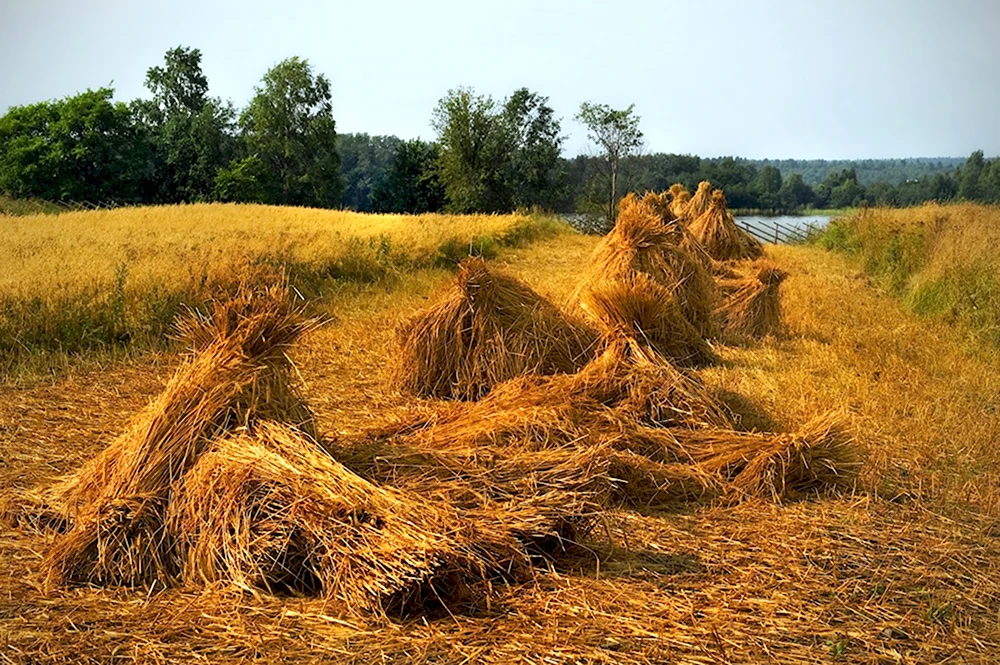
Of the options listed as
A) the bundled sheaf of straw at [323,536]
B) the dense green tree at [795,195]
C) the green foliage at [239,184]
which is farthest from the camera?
the green foliage at [239,184]

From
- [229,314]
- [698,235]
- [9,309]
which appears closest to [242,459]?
[229,314]

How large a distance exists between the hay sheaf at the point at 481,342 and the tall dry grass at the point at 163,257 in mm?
3080

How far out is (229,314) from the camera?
13.2 ft

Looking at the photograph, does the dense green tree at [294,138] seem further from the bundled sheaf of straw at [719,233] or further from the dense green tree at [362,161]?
the bundled sheaf of straw at [719,233]

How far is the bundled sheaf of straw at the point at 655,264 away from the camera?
28.0 feet

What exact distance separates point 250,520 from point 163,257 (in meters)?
9.10

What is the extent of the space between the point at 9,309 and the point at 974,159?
27387 mm

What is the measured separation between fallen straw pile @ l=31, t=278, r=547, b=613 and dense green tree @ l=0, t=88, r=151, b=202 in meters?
47.7

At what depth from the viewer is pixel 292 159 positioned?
174ft

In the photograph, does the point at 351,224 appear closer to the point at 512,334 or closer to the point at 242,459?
the point at 512,334

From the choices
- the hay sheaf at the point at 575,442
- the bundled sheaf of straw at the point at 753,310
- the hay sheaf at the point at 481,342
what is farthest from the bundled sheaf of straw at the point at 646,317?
the bundled sheaf of straw at the point at 753,310

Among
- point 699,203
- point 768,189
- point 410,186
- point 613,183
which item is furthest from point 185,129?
point 699,203

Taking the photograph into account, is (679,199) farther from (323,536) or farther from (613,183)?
(613,183)

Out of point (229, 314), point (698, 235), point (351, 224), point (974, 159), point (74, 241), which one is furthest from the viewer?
point (974, 159)
